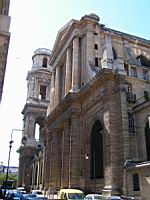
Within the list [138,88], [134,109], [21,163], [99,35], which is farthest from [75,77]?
[21,163]

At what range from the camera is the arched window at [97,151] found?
2878cm

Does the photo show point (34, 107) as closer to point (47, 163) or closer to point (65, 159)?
point (47, 163)

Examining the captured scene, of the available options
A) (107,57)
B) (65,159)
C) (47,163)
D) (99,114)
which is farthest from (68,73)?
(47,163)

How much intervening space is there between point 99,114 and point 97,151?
13.9 ft

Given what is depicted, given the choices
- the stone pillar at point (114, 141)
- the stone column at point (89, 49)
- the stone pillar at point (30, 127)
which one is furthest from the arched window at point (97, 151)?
the stone pillar at point (30, 127)

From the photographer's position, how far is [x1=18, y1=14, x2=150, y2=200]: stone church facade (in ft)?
82.0

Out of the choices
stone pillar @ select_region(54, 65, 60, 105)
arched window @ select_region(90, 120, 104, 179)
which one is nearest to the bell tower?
stone pillar @ select_region(54, 65, 60, 105)

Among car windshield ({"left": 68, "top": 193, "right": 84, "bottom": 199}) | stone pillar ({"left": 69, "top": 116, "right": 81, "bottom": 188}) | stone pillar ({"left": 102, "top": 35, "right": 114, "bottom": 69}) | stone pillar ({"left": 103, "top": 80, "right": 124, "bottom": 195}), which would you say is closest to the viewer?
car windshield ({"left": 68, "top": 193, "right": 84, "bottom": 199})

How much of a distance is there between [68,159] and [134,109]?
12.4m

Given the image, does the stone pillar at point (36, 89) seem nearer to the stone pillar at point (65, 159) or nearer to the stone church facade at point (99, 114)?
the stone church facade at point (99, 114)

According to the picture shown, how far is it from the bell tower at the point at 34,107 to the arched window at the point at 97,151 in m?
32.2

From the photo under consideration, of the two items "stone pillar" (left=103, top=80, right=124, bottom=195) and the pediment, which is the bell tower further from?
"stone pillar" (left=103, top=80, right=124, bottom=195)

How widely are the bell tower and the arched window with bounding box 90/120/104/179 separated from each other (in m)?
32.2

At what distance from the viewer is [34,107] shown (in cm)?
6681
